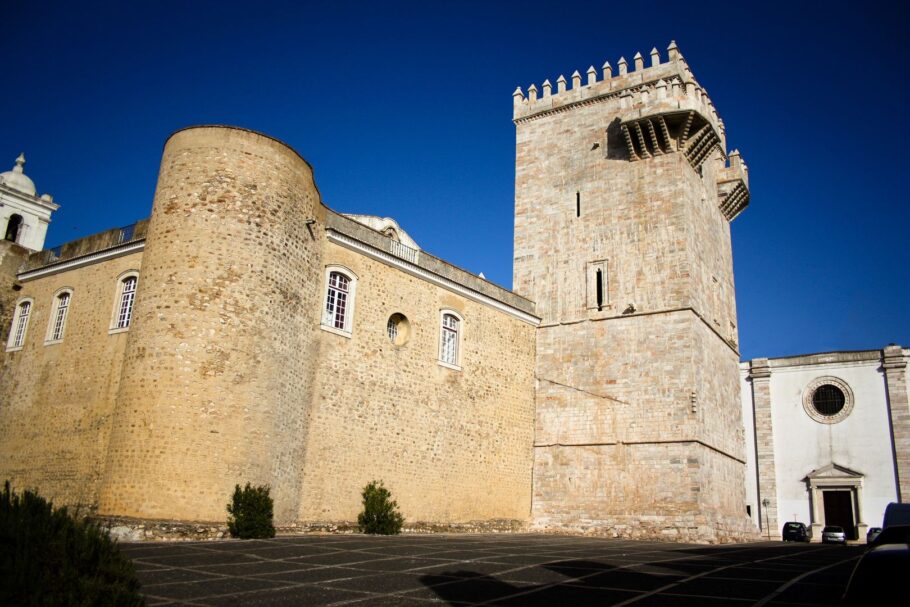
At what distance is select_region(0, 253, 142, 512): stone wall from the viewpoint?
51.4ft

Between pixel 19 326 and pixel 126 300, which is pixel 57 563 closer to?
pixel 126 300

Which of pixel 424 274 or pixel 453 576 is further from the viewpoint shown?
pixel 424 274

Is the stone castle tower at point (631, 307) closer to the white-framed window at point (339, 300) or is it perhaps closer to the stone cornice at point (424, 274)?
the stone cornice at point (424, 274)

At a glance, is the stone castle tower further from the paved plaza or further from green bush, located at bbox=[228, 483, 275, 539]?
green bush, located at bbox=[228, 483, 275, 539]

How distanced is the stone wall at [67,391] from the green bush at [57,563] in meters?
10.8

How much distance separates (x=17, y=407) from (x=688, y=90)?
20707 mm

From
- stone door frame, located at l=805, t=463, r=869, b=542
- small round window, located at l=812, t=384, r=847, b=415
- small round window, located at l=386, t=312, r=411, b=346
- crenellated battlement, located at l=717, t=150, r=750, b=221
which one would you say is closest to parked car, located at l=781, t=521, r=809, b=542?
stone door frame, located at l=805, t=463, r=869, b=542

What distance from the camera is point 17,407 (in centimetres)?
1773

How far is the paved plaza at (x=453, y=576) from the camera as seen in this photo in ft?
24.7

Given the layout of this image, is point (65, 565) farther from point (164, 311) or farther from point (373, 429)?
point (373, 429)

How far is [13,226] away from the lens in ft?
86.0

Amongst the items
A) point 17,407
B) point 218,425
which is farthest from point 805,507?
point 17,407

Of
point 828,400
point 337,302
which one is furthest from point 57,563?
point 828,400

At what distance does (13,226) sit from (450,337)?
17.6 m
